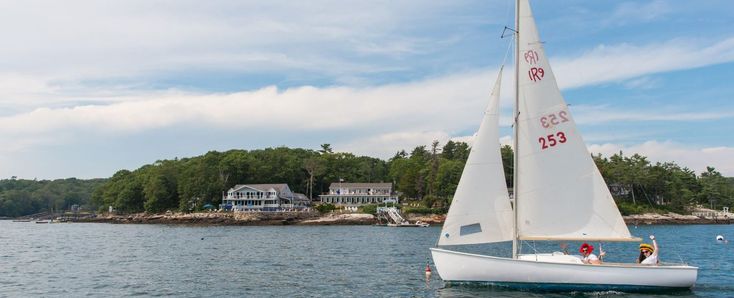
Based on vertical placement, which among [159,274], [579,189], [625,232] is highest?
[579,189]

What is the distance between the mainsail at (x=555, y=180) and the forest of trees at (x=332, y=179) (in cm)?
8894

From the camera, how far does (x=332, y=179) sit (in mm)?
152250

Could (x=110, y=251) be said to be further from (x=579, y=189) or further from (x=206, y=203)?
(x=206, y=203)

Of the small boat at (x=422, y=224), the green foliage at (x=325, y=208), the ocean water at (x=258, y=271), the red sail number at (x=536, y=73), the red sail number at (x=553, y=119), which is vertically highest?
the red sail number at (x=536, y=73)

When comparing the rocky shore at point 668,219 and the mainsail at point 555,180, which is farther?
the rocky shore at point 668,219

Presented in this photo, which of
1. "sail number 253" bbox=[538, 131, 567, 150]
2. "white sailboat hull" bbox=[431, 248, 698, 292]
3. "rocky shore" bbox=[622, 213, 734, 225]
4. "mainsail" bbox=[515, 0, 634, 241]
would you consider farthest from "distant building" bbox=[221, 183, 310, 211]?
"sail number 253" bbox=[538, 131, 567, 150]

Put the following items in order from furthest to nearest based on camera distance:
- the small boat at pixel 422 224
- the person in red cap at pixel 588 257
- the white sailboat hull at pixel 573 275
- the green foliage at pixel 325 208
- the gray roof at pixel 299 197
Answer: the gray roof at pixel 299 197 < the green foliage at pixel 325 208 < the small boat at pixel 422 224 < the person in red cap at pixel 588 257 < the white sailboat hull at pixel 573 275

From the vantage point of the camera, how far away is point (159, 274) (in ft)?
109

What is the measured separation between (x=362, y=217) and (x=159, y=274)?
74.3 meters

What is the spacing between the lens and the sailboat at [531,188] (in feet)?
76.1

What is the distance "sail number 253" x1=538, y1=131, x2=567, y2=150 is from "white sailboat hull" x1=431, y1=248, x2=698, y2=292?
4.66m

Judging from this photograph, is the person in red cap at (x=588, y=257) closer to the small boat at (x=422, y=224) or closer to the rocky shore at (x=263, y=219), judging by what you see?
the small boat at (x=422, y=224)

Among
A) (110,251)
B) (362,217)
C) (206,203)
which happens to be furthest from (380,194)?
(110,251)

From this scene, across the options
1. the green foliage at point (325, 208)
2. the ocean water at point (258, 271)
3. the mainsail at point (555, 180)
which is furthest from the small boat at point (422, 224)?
the mainsail at point (555, 180)
